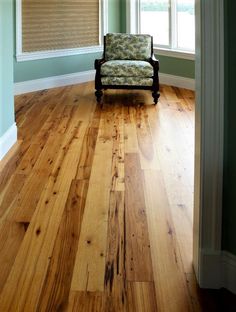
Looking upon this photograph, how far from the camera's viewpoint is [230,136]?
6.38 feet

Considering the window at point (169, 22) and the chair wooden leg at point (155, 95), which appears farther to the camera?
the window at point (169, 22)

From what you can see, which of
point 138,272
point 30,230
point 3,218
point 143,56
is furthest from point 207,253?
point 143,56

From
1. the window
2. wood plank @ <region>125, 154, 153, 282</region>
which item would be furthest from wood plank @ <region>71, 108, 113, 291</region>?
the window

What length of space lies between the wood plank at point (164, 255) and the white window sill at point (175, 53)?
391cm

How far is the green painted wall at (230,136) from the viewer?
1.86m

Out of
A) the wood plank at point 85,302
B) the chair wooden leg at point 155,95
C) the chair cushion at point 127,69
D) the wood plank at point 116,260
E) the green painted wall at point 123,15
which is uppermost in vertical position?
the green painted wall at point 123,15

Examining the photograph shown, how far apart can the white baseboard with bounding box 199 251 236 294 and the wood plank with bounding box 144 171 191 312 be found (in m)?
0.11

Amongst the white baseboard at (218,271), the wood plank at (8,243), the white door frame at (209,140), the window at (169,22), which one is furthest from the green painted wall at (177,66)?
the white baseboard at (218,271)

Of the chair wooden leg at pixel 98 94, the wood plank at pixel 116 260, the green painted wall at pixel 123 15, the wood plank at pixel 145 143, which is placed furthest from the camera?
the green painted wall at pixel 123 15

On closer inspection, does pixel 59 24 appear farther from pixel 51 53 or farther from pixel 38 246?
pixel 38 246

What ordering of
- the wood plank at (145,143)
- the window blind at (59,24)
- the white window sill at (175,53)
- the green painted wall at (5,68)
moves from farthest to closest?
the white window sill at (175,53) → the window blind at (59,24) → the green painted wall at (5,68) → the wood plank at (145,143)

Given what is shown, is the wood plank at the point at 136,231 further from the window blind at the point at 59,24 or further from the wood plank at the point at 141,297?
the window blind at the point at 59,24

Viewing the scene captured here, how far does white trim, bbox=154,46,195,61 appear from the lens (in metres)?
6.82

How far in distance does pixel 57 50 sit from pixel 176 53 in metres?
1.86
